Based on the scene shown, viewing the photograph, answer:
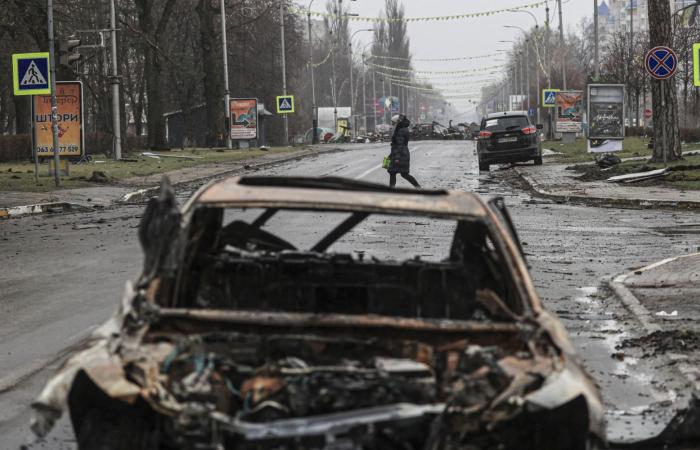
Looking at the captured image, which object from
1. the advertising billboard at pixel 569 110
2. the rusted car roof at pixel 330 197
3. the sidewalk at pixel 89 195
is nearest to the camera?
the rusted car roof at pixel 330 197

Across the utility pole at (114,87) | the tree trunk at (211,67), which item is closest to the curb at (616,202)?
the utility pole at (114,87)

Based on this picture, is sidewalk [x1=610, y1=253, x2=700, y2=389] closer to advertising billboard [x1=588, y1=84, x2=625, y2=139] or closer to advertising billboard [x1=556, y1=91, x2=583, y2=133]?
advertising billboard [x1=588, y1=84, x2=625, y2=139]

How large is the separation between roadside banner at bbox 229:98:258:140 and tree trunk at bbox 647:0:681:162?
2883 centimetres

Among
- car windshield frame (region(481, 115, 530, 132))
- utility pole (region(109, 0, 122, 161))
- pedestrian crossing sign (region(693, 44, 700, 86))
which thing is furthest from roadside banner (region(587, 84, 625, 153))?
utility pole (region(109, 0, 122, 161))

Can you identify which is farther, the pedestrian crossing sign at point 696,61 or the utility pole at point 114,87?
the utility pole at point 114,87

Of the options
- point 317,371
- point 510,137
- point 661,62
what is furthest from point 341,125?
point 317,371

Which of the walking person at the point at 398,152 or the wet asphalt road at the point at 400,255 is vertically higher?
the walking person at the point at 398,152

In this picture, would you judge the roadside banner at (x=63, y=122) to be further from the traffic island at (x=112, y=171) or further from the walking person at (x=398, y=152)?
the walking person at (x=398, y=152)

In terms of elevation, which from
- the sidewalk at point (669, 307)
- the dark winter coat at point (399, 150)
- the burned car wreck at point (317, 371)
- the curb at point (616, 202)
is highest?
the dark winter coat at point (399, 150)

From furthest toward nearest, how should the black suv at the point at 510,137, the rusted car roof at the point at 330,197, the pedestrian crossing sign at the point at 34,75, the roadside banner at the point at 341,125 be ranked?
the roadside banner at the point at 341,125 < the black suv at the point at 510,137 < the pedestrian crossing sign at the point at 34,75 < the rusted car roof at the point at 330,197

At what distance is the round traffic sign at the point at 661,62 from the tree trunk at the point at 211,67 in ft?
122

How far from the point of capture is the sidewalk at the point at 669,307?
833cm

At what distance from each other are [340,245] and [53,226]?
6390 mm

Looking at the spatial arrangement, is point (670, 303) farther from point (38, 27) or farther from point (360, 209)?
point (38, 27)
